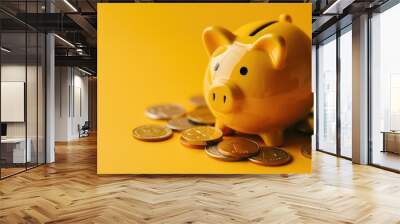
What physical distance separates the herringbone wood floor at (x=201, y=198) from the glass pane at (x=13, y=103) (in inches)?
35.0

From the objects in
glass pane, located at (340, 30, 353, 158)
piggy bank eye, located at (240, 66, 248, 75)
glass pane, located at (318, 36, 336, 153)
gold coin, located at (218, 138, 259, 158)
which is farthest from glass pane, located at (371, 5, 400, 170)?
piggy bank eye, located at (240, 66, 248, 75)

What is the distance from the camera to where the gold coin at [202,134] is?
5.16 m

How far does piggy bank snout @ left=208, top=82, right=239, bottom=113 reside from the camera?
4656 mm

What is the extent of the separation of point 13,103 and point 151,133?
11.4ft

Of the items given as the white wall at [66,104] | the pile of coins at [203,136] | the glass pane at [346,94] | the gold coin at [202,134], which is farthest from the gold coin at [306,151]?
the white wall at [66,104]

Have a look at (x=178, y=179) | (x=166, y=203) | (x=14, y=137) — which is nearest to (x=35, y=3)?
(x=14, y=137)

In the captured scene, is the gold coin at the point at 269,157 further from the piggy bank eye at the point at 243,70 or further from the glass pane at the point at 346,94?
the glass pane at the point at 346,94

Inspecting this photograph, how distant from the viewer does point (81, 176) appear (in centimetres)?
579

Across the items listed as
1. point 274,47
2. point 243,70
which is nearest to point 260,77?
point 243,70

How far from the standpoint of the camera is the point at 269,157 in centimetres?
523

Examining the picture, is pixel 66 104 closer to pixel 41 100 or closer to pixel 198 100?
pixel 41 100

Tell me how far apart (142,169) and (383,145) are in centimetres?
491

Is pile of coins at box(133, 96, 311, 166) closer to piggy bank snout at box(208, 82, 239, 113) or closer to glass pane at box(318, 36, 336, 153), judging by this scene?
piggy bank snout at box(208, 82, 239, 113)

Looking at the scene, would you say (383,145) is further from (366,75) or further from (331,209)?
(331,209)
